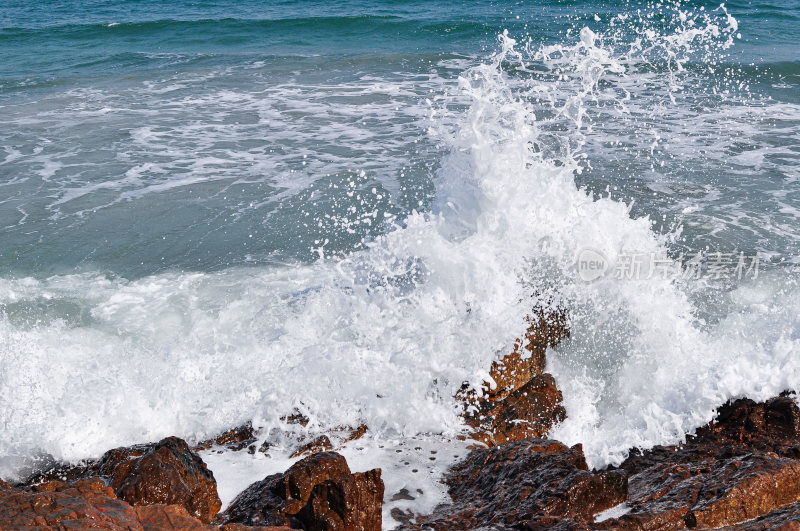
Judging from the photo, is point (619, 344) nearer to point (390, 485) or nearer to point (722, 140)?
point (390, 485)

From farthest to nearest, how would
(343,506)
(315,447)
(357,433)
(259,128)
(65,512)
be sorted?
(259,128) < (357,433) < (315,447) < (343,506) < (65,512)

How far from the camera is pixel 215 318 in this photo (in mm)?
5449

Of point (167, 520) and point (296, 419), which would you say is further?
point (296, 419)

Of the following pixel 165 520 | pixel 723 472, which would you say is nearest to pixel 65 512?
pixel 165 520

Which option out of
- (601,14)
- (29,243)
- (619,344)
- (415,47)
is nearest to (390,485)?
(619,344)

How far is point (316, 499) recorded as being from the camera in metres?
2.89

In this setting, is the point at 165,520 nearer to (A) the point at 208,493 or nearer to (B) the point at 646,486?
(A) the point at 208,493

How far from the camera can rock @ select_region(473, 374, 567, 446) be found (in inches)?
156

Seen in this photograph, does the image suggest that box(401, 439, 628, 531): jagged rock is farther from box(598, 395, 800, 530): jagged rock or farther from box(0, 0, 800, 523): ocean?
box(0, 0, 800, 523): ocean

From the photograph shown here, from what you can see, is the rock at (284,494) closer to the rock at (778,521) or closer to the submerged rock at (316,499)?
the submerged rock at (316,499)

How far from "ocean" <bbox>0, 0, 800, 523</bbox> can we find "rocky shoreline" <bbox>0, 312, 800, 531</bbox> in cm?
Result: 26

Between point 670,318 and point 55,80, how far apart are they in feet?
42.3

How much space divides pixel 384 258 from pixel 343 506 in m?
2.66

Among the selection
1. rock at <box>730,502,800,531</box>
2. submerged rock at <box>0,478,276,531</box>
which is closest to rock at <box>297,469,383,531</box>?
submerged rock at <box>0,478,276,531</box>
